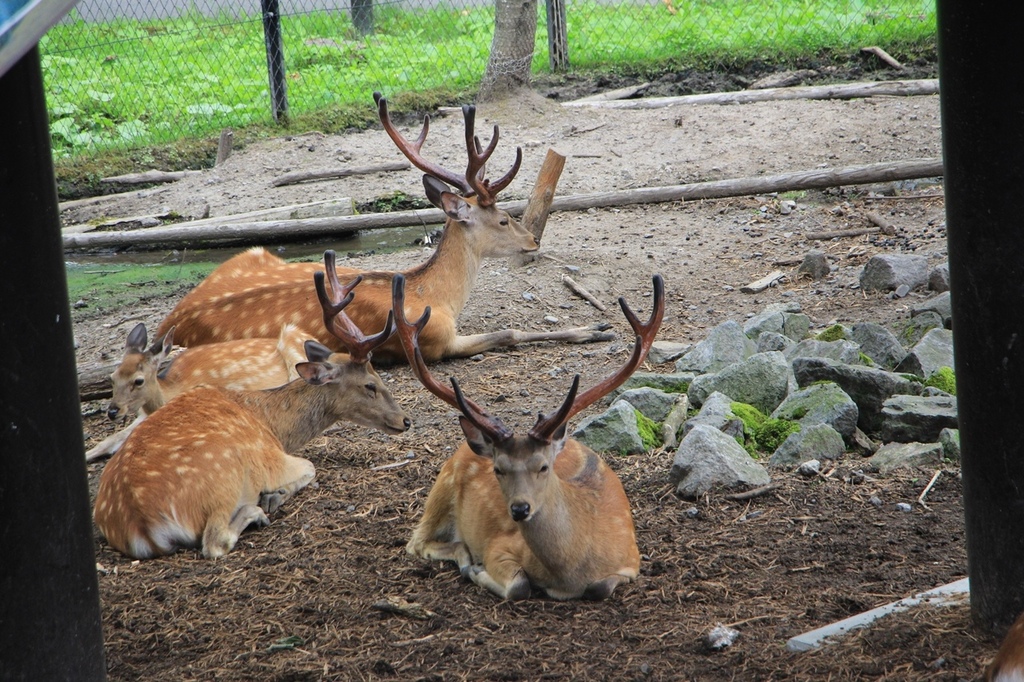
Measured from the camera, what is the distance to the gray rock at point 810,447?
200 inches

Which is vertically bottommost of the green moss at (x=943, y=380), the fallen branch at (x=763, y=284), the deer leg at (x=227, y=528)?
the fallen branch at (x=763, y=284)

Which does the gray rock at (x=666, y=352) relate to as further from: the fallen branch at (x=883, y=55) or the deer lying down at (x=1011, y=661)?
the fallen branch at (x=883, y=55)

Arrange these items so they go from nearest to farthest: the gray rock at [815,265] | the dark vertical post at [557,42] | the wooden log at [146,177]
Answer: the gray rock at [815,265] < the wooden log at [146,177] < the dark vertical post at [557,42]

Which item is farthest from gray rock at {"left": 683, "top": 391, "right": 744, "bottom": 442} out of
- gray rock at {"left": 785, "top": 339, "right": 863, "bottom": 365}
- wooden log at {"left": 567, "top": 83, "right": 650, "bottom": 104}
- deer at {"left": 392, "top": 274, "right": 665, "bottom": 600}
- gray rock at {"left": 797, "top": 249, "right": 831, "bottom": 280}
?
wooden log at {"left": 567, "top": 83, "right": 650, "bottom": 104}

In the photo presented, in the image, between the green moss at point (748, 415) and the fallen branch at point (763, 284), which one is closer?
the green moss at point (748, 415)

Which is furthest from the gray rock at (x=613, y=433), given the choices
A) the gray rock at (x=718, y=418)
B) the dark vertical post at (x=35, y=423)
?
the dark vertical post at (x=35, y=423)

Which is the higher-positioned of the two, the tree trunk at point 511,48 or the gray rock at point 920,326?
the tree trunk at point 511,48

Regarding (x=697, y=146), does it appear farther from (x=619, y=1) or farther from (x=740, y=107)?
(x=619, y=1)

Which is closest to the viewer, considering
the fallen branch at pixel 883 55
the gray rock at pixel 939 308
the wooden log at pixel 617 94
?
the gray rock at pixel 939 308

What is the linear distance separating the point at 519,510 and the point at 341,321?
2.39 m

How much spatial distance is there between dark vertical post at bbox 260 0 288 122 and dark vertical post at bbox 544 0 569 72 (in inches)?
126

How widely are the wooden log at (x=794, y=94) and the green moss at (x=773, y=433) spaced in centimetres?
774

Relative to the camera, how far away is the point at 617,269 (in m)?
8.66

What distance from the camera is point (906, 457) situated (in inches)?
195
